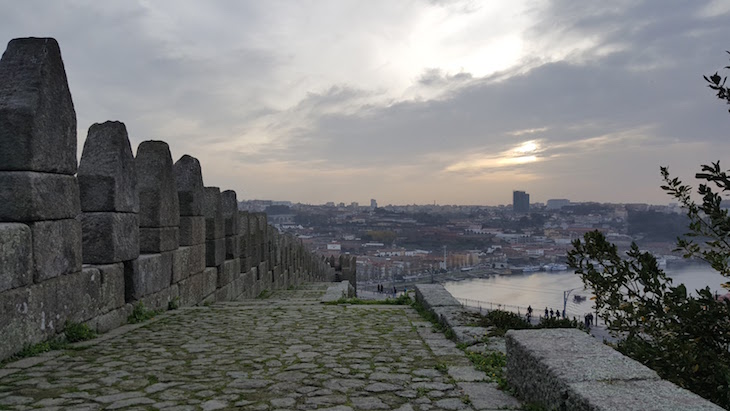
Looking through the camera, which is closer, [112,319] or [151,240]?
[112,319]

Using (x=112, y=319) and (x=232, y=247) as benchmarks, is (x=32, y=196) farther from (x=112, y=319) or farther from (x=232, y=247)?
(x=232, y=247)

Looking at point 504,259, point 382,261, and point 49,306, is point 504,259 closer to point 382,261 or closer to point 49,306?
point 382,261

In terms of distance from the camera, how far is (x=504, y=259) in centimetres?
7894

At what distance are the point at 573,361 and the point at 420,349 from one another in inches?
88.4

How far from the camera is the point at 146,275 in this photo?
278 inches

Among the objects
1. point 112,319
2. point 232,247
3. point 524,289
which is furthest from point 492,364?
point 524,289

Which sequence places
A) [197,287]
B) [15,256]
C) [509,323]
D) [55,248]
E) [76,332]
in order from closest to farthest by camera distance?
[15,256] → [55,248] → [76,332] → [509,323] → [197,287]

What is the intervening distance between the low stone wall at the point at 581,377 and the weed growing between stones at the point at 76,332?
3.90 meters

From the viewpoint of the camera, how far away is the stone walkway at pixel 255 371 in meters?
3.52

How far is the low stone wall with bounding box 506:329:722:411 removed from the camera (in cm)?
245

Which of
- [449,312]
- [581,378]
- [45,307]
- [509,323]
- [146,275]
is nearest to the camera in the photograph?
[581,378]

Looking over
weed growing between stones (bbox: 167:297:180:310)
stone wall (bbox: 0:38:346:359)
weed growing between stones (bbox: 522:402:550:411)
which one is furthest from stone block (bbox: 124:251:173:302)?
weed growing between stones (bbox: 522:402:550:411)

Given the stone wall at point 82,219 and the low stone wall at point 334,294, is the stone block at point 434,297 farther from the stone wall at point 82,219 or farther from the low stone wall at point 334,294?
the stone wall at point 82,219

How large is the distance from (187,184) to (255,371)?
5.10 metres
